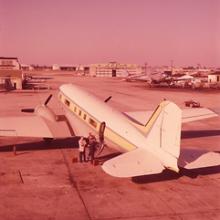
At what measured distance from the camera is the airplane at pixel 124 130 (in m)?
13.6

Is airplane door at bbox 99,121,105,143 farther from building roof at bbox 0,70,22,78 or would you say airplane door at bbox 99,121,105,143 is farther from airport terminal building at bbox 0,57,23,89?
building roof at bbox 0,70,22,78

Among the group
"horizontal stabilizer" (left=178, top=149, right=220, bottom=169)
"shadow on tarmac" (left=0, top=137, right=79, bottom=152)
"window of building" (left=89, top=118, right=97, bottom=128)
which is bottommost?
"shadow on tarmac" (left=0, top=137, right=79, bottom=152)

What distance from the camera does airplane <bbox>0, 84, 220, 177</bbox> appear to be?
44.6 feet

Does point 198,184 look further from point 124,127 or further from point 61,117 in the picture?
point 61,117

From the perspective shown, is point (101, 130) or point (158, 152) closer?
point (158, 152)

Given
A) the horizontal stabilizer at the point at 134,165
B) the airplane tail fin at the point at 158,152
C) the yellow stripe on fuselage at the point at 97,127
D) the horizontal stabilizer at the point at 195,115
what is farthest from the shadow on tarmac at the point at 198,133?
the horizontal stabilizer at the point at 134,165

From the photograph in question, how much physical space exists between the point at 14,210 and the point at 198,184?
299 inches

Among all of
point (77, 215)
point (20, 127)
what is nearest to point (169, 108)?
point (77, 215)

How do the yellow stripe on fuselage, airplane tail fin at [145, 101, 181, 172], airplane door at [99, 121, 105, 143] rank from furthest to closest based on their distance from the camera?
airplane door at [99, 121, 105, 143]
the yellow stripe on fuselage
airplane tail fin at [145, 101, 181, 172]

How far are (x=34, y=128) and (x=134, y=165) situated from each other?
874 cm

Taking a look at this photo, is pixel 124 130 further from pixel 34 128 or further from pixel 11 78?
pixel 11 78

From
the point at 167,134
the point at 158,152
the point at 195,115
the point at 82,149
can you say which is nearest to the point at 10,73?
the point at 195,115

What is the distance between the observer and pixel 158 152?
46.9 feet

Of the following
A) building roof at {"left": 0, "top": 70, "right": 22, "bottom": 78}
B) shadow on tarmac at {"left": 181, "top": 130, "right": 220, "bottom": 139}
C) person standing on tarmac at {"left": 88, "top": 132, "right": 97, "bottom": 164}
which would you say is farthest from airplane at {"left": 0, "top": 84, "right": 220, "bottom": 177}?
building roof at {"left": 0, "top": 70, "right": 22, "bottom": 78}
